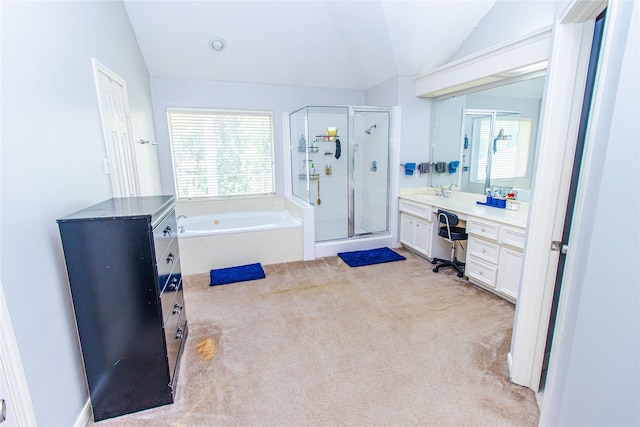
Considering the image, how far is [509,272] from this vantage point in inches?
109

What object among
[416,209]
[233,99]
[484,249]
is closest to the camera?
[484,249]

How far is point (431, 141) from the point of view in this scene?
173 inches

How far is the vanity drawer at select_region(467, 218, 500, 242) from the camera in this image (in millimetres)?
2850

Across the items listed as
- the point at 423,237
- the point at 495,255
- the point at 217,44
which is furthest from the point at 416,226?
the point at 217,44

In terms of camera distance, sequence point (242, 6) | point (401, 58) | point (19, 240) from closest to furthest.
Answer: point (19, 240) < point (242, 6) < point (401, 58)

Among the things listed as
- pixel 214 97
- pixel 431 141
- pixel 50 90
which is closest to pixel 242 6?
pixel 214 97

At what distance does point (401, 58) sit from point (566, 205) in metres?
2.91

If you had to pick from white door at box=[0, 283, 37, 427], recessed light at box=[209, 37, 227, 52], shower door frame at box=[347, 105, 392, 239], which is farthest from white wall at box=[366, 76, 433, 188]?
white door at box=[0, 283, 37, 427]

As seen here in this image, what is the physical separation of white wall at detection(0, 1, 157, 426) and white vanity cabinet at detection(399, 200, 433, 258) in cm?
329

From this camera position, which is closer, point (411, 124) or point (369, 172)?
point (411, 124)

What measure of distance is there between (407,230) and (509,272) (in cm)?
158

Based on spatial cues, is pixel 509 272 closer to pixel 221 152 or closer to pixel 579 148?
pixel 579 148

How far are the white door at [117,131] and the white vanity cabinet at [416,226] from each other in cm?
317

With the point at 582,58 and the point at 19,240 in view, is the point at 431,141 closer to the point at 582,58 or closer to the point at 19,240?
the point at 582,58
